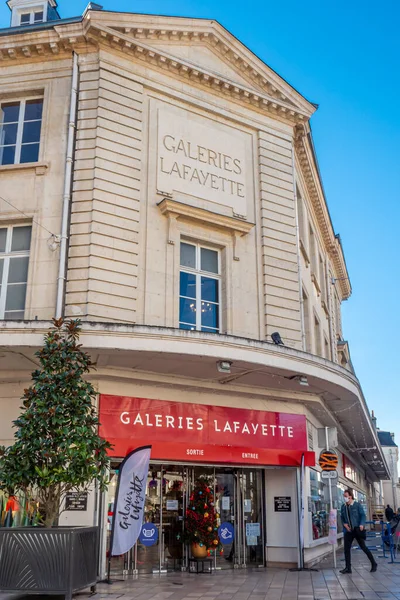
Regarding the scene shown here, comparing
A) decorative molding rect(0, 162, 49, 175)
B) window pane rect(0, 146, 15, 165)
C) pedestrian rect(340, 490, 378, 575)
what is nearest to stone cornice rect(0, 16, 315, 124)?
window pane rect(0, 146, 15, 165)

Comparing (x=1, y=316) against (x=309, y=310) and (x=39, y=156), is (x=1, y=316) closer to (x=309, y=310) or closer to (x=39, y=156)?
(x=39, y=156)

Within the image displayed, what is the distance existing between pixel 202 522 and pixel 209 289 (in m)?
5.21

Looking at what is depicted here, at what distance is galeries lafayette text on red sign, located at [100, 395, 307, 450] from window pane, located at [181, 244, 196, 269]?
328 centimetres

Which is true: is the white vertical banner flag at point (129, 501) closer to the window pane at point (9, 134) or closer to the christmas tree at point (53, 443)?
the christmas tree at point (53, 443)

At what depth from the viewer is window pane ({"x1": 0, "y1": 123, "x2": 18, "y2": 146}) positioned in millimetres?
14547

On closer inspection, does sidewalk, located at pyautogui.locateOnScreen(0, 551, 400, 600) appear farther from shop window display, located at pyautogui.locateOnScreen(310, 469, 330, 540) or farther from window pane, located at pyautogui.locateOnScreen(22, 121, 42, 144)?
window pane, located at pyautogui.locateOnScreen(22, 121, 42, 144)

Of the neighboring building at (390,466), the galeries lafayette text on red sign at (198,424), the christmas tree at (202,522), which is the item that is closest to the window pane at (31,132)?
the galeries lafayette text on red sign at (198,424)

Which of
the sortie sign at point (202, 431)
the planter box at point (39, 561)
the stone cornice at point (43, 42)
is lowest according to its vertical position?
the planter box at point (39, 561)

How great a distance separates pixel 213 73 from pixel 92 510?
1057cm

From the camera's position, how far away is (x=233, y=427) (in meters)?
14.0

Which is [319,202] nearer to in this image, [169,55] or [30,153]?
[169,55]

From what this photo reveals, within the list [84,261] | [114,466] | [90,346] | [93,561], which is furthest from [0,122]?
[93,561]

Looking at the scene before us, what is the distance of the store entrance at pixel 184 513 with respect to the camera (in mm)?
12998

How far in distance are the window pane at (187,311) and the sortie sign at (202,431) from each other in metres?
1.91
